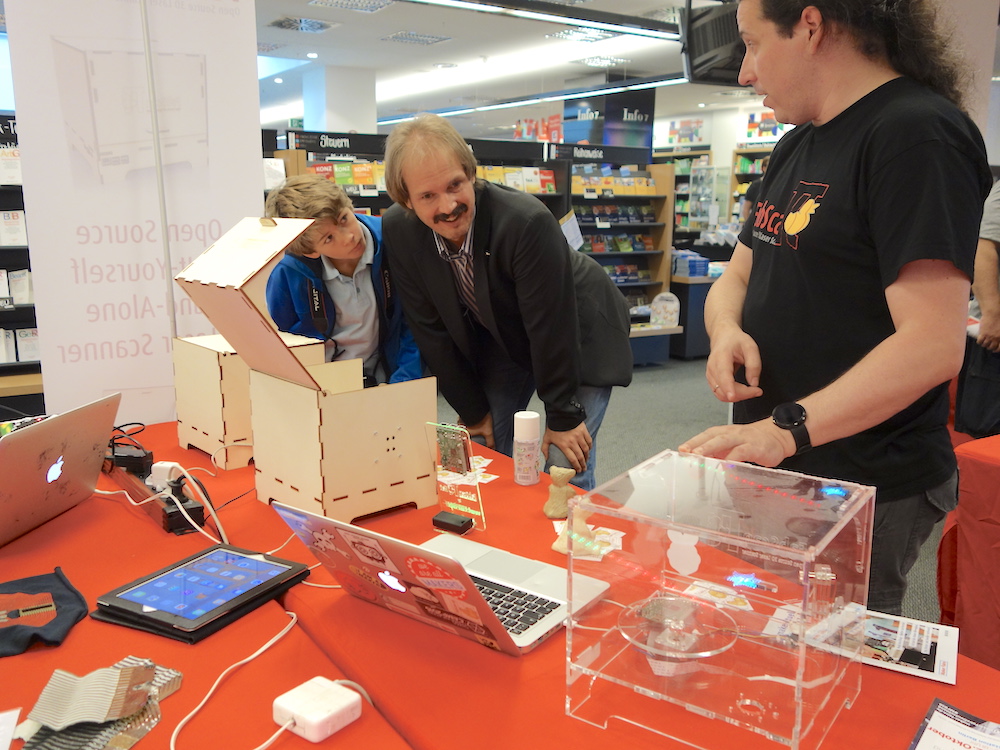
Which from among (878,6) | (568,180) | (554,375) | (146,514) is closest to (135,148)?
(146,514)

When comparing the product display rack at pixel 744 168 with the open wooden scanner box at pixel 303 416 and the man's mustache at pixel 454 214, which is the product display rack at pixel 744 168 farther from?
the open wooden scanner box at pixel 303 416

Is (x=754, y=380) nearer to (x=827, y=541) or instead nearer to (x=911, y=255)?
(x=911, y=255)

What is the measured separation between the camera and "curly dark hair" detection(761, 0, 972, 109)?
1.18 meters

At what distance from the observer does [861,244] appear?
122 cm

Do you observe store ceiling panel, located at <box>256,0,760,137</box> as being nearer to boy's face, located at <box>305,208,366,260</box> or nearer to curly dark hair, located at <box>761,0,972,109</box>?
boy's face, located at <box>305,208,366,260</box>

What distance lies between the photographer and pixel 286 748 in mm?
849

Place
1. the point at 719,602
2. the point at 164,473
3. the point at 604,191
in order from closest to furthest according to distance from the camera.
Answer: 1. the point at 719,602
2. the point at 164,473
3. the point at 604,191

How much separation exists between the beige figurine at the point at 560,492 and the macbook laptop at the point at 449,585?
0.69ft

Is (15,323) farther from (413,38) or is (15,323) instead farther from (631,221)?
(413,38)

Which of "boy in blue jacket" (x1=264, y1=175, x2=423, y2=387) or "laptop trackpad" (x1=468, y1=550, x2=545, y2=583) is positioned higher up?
"boy in blue jacket" (x1=264, y1=175, x2=423, y2=387)

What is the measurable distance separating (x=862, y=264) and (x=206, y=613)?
1.16m

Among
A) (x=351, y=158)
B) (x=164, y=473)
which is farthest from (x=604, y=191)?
(x=164, y=473)

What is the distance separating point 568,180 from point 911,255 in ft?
19.2

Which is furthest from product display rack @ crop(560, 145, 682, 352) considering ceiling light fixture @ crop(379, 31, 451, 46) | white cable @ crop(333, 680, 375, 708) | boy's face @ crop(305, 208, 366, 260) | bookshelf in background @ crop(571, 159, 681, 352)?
white cable @ crop(333, 680, 375, 708)
